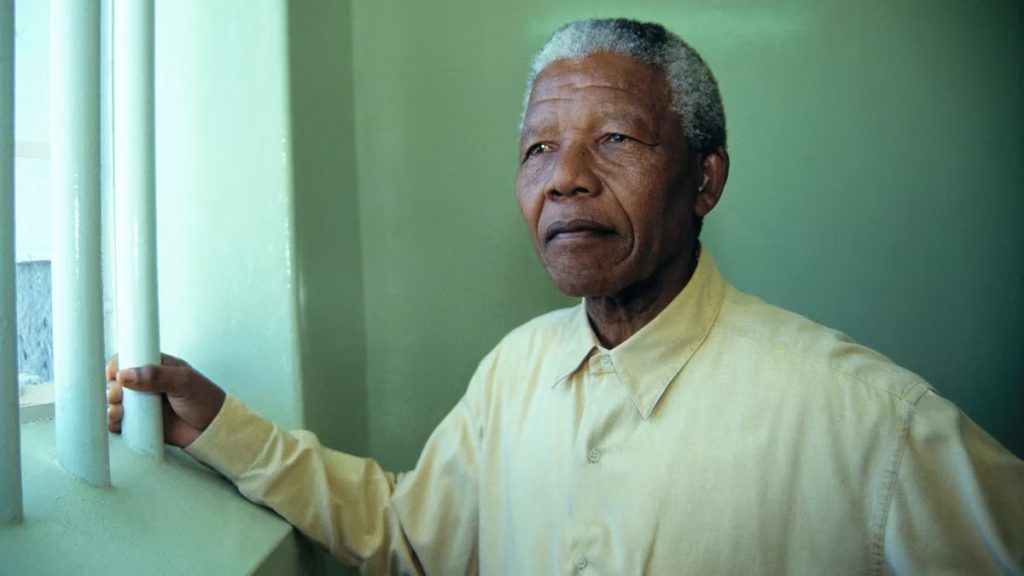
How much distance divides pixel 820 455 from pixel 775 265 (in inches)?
28.6

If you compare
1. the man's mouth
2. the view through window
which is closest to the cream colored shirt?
the man's mouth

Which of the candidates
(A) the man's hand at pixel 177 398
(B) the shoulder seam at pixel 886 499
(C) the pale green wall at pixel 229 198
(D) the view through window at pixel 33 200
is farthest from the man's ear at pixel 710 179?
(D) the view through window at pixel 33 200

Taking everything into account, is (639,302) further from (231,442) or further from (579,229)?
(231,442)

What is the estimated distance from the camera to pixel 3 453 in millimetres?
672

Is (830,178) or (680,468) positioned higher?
(830,178)

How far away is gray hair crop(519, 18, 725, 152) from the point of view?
981 millimetres

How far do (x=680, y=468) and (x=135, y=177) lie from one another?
2.39 feet

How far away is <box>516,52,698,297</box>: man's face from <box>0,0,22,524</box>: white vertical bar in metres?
0.59

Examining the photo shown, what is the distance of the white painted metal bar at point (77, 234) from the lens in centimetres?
76

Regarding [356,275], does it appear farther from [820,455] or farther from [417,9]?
[820,455]

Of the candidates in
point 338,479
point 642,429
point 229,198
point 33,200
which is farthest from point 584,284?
point 33,200

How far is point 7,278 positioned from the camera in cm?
66

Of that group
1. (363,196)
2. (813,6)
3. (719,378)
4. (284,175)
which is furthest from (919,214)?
(284,175)

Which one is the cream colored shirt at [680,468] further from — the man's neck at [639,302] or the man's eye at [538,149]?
the man's eye at [538,149]
